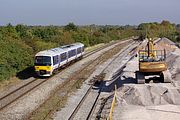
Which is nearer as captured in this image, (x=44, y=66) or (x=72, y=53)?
(x=44, y=66)

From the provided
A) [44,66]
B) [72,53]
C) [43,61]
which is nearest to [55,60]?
[43,61]

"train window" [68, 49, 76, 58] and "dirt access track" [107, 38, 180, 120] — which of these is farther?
"train window" [68, 49, 76, 58]

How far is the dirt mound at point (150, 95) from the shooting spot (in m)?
22.2

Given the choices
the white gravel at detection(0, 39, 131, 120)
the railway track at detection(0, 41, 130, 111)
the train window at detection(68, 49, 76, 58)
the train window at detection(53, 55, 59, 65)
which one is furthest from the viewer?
the train window at detection(68, 49, 76, 58)

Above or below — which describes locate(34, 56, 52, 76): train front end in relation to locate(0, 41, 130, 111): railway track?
above

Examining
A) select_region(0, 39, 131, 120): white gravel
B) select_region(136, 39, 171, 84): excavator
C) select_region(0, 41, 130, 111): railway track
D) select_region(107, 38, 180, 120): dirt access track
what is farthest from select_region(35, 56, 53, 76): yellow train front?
select_region(107, 38, 180, 120): dirt access track

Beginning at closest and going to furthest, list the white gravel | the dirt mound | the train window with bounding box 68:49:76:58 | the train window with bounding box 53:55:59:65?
the white gravel, the dirt mound, the train window with bounding box 53:55:59:65, the train window with bounding box 68:49:76:58

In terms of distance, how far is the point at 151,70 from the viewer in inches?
1015

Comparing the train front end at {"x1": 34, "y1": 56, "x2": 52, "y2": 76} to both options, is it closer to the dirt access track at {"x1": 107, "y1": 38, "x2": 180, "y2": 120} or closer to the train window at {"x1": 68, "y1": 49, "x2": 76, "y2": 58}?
the train window at {"x1": 68, "y1": 49, "x2": 76, "y2": 58}

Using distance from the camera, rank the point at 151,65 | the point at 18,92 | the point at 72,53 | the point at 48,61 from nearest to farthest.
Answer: the point at 151,65
the point at 18,92
the point at 48,61
the point at 72,53

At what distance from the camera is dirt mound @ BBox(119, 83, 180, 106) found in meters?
22.2

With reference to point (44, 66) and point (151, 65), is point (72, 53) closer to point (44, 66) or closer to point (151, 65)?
point (44, 66)

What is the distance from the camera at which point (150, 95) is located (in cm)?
2311

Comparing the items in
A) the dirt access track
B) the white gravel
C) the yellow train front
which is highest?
the yellow train front
